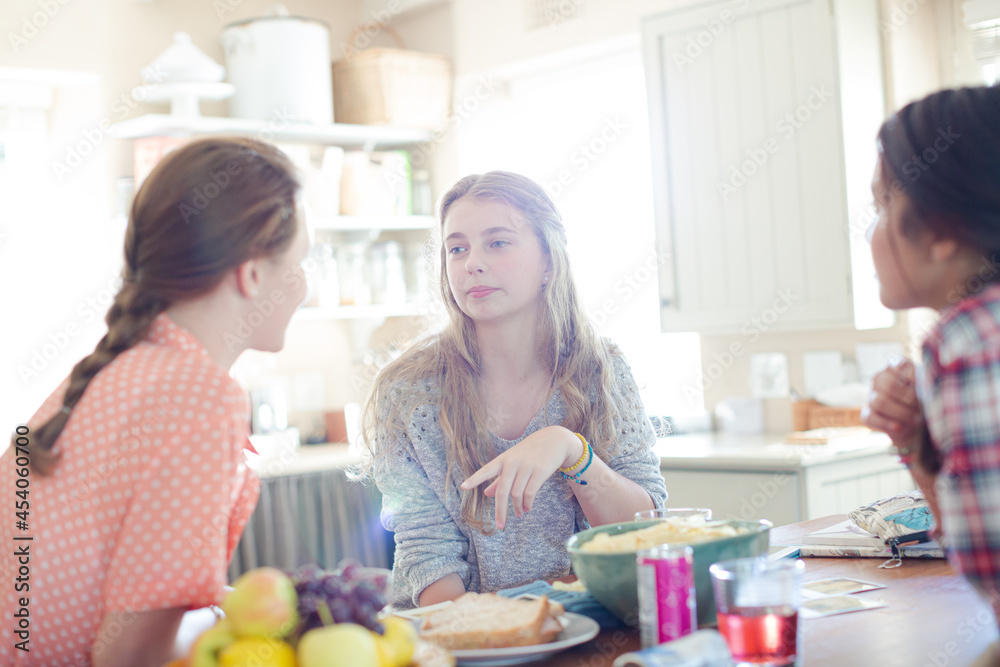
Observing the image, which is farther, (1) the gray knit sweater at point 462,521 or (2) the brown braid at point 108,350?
(1) the gray knit sweater at point 462,521

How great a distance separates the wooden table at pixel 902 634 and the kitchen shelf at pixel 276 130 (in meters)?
3.07

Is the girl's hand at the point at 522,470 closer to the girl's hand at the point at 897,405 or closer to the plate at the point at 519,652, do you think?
the plate at the point at 519,652

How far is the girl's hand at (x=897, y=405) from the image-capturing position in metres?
1.11

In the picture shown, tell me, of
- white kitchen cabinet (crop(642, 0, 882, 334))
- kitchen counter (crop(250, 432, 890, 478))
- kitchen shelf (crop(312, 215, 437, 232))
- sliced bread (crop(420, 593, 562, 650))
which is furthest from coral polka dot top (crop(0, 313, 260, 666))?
kitchen shelf (crop(312, 215, 437, 232))

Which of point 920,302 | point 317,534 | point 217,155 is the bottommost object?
point 317,534

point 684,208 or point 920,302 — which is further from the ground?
→ point 684,208

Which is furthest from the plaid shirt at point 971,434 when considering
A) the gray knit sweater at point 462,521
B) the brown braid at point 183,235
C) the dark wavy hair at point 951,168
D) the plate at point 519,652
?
the gray knit sweater at point 462,521

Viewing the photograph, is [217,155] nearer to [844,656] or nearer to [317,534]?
[844,656]

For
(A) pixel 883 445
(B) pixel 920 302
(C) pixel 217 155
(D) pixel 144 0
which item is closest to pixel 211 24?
(D) pixel 144 0

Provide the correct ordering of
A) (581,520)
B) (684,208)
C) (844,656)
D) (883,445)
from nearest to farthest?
(844,656) < (581,520) < (883,445) < (684,208)

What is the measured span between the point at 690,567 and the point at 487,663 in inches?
8.9

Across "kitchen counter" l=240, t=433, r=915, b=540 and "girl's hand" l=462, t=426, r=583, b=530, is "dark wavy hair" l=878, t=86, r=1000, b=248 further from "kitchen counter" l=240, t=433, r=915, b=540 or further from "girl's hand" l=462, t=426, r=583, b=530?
"kitchen counter" l=240, t=433, r=915, b=540

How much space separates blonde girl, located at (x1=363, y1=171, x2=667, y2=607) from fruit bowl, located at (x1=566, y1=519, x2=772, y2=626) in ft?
1.44

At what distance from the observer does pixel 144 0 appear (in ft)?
→ 12.8
